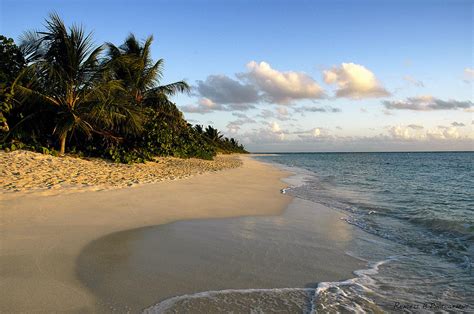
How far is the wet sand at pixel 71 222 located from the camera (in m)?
2.90

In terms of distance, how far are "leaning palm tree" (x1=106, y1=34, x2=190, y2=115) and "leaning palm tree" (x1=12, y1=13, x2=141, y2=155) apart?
13.8 ft

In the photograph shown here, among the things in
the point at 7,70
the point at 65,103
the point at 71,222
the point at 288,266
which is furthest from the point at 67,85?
the point at 288,266

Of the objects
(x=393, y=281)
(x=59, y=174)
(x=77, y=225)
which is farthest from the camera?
(x=59, y=174)

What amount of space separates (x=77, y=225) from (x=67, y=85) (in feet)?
31.4

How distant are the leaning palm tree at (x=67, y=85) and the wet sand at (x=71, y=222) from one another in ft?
17.4

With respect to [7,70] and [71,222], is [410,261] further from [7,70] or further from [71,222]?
[7,70]

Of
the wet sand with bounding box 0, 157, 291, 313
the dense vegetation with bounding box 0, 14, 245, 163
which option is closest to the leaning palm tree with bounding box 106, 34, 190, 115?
the dense vegetation with bounding box 0, 14, 245, 163

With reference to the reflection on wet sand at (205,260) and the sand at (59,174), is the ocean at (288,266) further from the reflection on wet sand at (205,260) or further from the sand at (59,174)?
the sand at (59,174)

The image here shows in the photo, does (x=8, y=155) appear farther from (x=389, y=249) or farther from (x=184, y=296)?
(x=389, y=249)

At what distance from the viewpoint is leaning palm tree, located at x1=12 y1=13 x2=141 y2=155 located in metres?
12.8

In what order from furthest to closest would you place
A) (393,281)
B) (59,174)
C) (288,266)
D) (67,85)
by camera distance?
(67,85), (59,174), (288,266), (393,281)

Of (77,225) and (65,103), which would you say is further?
(65,103)

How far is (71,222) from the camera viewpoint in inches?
211

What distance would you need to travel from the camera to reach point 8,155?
10.9 m
